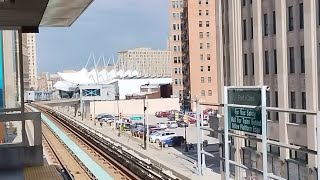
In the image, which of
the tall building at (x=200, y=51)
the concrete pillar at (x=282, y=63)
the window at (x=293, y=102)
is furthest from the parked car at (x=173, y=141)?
the tall building at (x=200, y=51)

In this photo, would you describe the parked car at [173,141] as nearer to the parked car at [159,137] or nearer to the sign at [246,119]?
the parked car at [159,137]

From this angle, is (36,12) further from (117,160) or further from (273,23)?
(273,23)

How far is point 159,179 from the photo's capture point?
15.8 metres

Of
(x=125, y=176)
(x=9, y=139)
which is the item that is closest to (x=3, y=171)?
(x=9, y=139)

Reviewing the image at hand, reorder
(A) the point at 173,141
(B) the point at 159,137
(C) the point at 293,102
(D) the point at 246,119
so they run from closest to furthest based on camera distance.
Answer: (D) the point at 246,119 < (C) the point at 293,102 < (A) the point at 173,141 < (B) the point at 159,137

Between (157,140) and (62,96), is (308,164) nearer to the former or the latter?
(157,140)

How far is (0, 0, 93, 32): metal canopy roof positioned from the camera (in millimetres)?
9598

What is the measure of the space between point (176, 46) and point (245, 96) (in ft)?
328

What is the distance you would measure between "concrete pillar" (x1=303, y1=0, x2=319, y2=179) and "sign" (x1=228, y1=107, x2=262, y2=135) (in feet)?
56.6

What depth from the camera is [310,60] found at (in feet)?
79.6

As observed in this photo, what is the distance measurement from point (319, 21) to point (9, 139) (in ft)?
53.8

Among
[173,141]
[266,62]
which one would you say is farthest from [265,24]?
[173,141]

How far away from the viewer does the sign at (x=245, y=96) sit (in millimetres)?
6820

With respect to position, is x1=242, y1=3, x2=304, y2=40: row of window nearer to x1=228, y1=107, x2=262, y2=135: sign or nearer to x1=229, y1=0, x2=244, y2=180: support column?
x1=229, y1=0, x2=244, y2=180: support column
